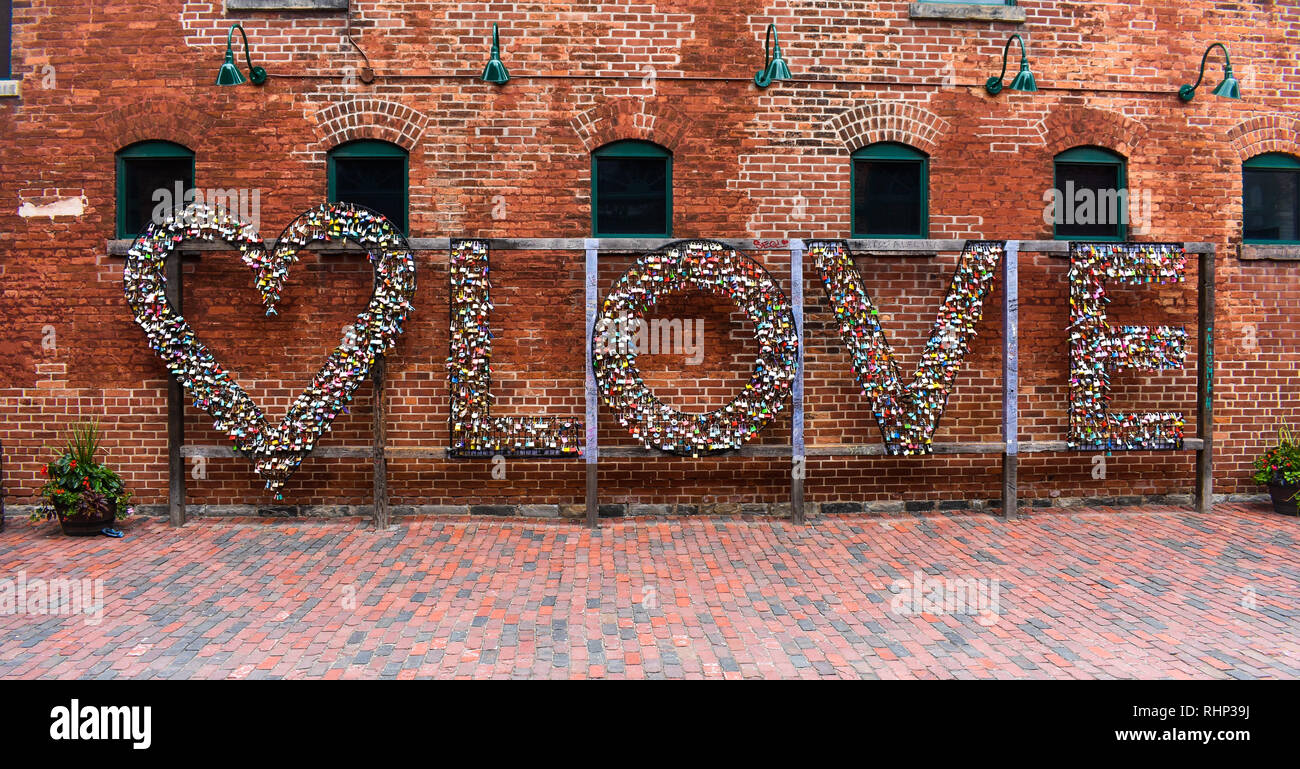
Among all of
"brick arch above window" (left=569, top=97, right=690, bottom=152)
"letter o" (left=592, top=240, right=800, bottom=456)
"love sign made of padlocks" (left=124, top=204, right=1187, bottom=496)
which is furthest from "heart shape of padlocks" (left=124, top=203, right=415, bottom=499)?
Answer: "brick arch above window" (left=569, top=97, right=690, bottom=152)

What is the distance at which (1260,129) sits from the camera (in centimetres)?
843

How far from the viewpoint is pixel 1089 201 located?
830 cm

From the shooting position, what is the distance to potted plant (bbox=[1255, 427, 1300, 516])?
25.9 feet

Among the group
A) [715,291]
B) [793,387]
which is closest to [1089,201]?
[793,387]

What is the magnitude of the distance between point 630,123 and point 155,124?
5.20 m

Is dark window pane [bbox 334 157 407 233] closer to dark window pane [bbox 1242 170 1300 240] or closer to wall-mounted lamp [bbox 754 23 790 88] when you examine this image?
wall-mounted lamp [bbox 754 23 790 88]

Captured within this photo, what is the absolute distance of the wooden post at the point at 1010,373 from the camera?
25.1 feet

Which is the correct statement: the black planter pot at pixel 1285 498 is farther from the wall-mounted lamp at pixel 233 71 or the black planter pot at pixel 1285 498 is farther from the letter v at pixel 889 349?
the wall-mounted lamp at pixel 233 71

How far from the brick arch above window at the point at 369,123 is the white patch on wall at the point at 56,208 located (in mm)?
2737

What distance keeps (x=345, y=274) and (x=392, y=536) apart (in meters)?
2.87

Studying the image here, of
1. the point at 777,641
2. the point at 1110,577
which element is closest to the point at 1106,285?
the point at 1110,577

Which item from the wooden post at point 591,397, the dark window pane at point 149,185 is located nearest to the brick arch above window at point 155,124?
the dark window pane at point 149,185

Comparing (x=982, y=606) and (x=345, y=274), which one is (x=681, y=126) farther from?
(x=982, y=606)

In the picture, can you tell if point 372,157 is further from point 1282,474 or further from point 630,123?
point 1282,474
